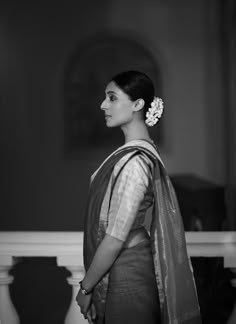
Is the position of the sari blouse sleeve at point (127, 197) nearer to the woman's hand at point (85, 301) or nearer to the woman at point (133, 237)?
the woman at point (133, 237)

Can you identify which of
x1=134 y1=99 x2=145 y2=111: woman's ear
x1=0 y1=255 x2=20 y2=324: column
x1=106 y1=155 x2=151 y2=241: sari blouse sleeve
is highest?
x1=134 y1=99 x2=145 y2=111: woman's ear

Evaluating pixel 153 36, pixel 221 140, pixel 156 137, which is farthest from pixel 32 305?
pixel 153 36

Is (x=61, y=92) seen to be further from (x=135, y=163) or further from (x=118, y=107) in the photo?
(x=135, y=163)

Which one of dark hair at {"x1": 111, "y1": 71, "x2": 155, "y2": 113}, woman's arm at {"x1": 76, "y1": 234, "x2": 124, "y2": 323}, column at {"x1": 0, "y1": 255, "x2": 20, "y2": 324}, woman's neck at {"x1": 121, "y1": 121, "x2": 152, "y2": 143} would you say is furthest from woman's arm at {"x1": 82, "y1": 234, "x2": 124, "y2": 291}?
column at {"x1": 0, "y1": 255, "x2": 20, "y2": 324}

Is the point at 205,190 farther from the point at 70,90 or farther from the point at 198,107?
the point at 70,90

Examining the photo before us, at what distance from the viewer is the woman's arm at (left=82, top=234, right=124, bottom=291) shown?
1.44 m

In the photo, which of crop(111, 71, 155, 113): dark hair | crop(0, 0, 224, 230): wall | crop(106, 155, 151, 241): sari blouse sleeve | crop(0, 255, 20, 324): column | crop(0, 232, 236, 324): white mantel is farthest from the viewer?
crop(0, 0, 224, 230): wall

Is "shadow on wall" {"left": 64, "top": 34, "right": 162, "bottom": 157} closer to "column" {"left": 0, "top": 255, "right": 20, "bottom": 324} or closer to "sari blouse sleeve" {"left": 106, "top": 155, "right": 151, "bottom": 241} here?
"column" {"left": 0, "top": 255, "right": 20, "bottom": 324}

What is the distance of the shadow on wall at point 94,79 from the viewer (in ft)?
11.9

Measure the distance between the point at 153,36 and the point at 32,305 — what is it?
1956mm

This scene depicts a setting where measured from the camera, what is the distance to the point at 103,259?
145 centimetres

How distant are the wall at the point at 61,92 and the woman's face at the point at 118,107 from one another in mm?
2053

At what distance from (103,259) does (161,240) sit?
0.20 metres

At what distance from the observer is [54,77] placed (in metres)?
3.74
